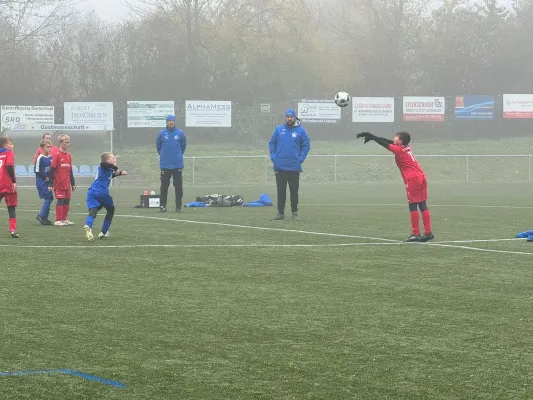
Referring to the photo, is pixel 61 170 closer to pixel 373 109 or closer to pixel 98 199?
pixel 98 199

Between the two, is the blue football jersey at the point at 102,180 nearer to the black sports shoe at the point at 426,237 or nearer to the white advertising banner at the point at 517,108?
the black sports shoe at the point at 426,237

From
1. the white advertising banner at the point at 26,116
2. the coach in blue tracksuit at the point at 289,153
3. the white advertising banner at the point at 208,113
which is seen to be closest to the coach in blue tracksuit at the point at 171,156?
the coach in blue tracksuit at the point at 289,153

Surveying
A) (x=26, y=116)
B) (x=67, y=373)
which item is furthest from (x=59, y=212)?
(x=26, y=116)

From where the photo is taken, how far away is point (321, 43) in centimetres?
6344

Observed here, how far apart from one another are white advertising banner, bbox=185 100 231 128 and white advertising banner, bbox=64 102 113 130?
409 cm

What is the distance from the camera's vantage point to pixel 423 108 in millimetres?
52188

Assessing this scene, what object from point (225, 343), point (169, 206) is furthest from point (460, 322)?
point (169, 206)

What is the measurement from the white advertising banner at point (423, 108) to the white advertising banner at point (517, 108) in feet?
10.6

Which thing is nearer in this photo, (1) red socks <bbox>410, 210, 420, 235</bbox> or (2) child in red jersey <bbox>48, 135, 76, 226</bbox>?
(1) red socks <bbox>410, 210, 420, 235</bbox>

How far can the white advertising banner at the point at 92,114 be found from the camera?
4644 cm

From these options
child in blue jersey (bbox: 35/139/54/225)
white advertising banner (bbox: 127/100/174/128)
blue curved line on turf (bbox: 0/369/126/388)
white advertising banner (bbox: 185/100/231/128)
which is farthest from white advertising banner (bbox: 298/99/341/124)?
blue curved line on turf (bbox: 0/369/126/388)

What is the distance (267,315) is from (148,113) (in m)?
41.2

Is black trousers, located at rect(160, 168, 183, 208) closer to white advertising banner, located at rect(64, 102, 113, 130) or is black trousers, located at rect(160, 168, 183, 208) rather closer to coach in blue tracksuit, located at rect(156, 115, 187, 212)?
coach in blue tracksuit, located at rect(156, 115, 187, 212)

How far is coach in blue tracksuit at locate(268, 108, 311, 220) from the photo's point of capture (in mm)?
19453
